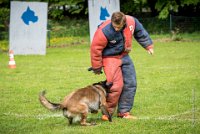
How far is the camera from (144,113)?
408 inches

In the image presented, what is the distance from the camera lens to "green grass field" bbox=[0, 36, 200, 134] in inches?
352

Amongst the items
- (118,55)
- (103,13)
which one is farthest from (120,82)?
(103,13)

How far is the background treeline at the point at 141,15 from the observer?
109 ft

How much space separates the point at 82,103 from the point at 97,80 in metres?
7.03

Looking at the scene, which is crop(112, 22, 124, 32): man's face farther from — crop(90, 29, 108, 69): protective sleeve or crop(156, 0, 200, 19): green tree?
crop(156, 0, 200, 19): green tree

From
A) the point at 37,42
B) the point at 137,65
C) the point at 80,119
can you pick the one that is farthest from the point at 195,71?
the point at 37,42

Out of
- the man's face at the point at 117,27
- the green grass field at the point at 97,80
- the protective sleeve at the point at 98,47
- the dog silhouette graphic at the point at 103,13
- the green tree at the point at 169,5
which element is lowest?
the green grass field at the point at 97,80

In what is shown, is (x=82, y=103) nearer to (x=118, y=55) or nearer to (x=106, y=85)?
(x=106, y=85)

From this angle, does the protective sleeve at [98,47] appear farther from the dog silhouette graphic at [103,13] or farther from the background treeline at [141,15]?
the background treeline at [141,15]

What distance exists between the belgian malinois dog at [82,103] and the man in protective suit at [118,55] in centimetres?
34

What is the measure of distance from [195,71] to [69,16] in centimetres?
2821

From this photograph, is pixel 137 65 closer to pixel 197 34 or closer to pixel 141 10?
pixel 197 34

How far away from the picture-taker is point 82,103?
8820mm

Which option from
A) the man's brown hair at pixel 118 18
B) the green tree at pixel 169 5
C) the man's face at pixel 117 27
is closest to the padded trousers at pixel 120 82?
the man's face at pixel 117 27
